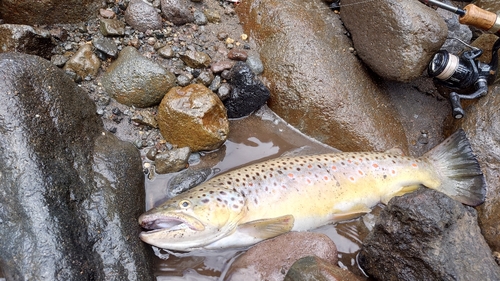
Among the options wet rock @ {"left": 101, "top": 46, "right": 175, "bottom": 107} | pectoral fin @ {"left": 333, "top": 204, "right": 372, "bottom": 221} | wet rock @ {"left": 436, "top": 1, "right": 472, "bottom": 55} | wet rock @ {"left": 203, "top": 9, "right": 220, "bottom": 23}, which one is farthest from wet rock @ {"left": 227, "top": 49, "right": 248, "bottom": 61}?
wet rock @ {"left": 436, "top": 1, "right": 472, "bottom": 55}

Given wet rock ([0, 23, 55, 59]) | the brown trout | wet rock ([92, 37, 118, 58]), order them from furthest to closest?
wet rock ([92, 37, 118, 58]), wet rock ([0, 23, 55, 59]), the brown trout

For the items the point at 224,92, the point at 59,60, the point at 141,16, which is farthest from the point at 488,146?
the point at 59,60

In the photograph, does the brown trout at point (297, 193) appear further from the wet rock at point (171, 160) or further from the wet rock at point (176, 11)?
the wet rock at point (176, 11)

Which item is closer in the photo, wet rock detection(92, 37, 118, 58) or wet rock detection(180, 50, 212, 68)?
wet rock detection(92, 37, 118, 58)

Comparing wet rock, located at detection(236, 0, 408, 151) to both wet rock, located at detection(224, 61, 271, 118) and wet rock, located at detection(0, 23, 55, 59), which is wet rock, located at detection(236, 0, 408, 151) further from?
wet rock, located at detection(0, 23, 55, 59)

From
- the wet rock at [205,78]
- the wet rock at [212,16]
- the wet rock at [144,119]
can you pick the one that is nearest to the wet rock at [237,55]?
the wet rock at [205,78]

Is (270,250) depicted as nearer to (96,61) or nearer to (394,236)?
(394,236)

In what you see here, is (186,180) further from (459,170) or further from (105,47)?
(459,170)
